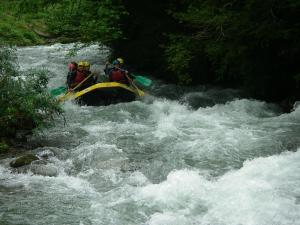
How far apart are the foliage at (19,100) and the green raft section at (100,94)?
8.59 feet

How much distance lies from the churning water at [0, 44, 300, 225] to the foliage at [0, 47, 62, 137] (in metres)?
0.56

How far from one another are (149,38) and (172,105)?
282 cm

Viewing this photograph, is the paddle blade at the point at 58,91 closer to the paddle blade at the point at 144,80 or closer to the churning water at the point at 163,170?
the churning water at the point at 163,170

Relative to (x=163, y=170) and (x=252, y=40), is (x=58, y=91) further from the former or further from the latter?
(x=163, y=170)

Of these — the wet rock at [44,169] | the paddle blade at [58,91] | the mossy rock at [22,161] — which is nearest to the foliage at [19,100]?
the mossy rock at [22,161]

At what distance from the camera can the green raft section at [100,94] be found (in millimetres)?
12602

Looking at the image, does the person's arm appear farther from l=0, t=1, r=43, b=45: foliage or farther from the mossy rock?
l=0, t=1, r=43, b=45: foliage

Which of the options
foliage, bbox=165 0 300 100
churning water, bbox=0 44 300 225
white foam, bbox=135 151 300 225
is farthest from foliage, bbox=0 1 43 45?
white foam, bbox=135 151 300 225

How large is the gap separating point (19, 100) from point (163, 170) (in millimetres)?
3102

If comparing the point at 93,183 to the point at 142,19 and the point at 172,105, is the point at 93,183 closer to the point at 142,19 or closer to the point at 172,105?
the point at 172,105

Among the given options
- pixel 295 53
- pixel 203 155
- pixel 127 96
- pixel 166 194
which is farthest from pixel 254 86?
pixel 166 194

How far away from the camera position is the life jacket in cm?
1347

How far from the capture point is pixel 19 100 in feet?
30.6

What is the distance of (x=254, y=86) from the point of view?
12.4m
